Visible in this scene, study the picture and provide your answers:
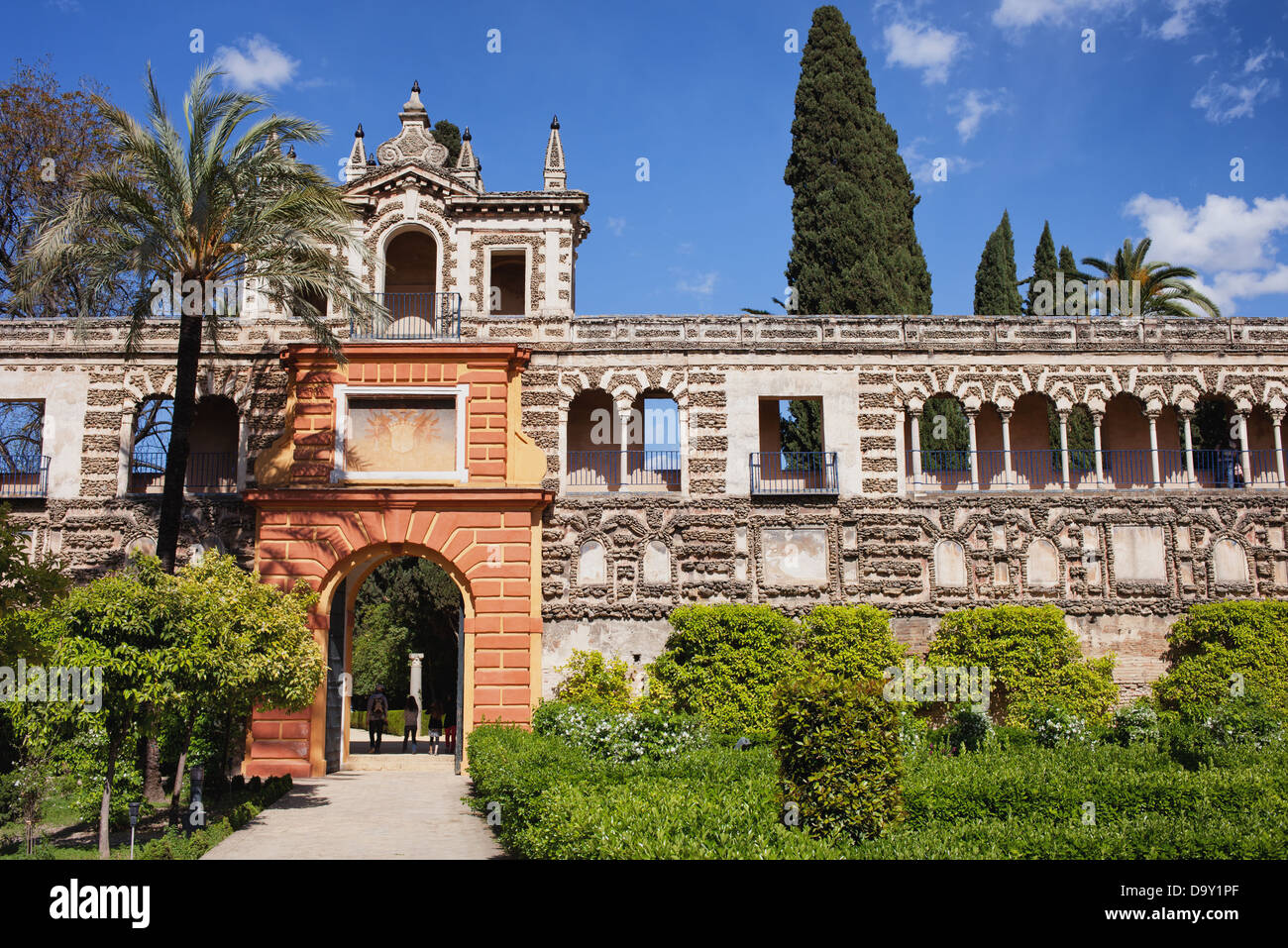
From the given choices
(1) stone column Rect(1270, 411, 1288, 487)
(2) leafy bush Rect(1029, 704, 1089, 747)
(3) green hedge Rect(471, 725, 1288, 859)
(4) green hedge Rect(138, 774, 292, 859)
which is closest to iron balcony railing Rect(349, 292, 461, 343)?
(4) green hedge Rect(138, 774, 292, 859)

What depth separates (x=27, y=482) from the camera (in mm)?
27391

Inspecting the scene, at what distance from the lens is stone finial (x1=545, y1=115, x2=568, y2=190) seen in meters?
28.6

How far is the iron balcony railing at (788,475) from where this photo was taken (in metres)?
27.3

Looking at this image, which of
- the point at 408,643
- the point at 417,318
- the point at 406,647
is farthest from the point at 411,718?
the point at 417,318

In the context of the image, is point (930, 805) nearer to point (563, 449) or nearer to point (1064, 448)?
point (563, 449)

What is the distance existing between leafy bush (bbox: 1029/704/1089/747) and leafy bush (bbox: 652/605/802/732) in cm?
556

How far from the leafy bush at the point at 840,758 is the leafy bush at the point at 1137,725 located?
33.6ft

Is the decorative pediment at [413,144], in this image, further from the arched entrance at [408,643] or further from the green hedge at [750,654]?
the green hedge at [750,654]

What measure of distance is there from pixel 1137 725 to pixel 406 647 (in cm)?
2717

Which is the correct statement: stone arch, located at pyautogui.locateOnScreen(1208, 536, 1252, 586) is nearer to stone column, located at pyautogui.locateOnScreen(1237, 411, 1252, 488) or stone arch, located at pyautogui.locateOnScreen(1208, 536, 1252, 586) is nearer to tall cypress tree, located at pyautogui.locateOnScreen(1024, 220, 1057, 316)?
stone column, located at pyautogui.locateOnScreen(1237, 411, 1252, 488)

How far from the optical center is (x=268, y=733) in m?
23.8
